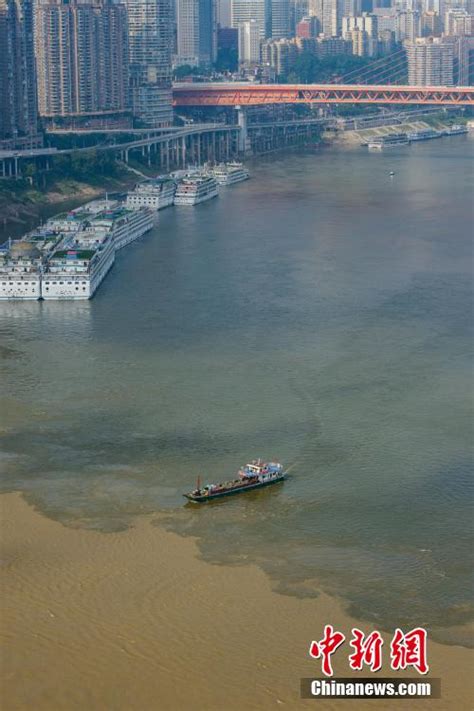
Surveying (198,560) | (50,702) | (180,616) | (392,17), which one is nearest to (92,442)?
(198,560)

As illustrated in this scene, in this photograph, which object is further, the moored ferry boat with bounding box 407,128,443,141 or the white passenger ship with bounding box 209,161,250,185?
the moored ferry boat with bounding box 407,128,443,141

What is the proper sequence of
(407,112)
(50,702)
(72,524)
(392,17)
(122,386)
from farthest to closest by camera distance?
(392,17), (407,112), (122,386), (72,524), (50,702)

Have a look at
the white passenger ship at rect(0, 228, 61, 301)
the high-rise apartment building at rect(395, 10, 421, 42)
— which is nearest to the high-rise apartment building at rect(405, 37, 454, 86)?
the high-rise apartment building at rect(395, 10, 421, 42)

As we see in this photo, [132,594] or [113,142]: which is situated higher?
[113,142]

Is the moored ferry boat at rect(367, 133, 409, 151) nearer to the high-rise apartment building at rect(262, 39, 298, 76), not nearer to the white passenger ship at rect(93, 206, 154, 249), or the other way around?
the high-rise apartment building at rect(262, 39, 298, 76)

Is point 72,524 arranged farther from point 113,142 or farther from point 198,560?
point 113,142

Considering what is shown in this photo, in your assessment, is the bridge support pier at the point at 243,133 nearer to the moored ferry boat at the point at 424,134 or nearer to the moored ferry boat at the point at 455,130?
the moored ferry boat at the point at 424,134

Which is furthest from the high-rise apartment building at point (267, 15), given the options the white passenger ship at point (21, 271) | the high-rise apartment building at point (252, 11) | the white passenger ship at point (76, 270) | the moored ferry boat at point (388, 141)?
the white passenger ship at point (21, 271)
